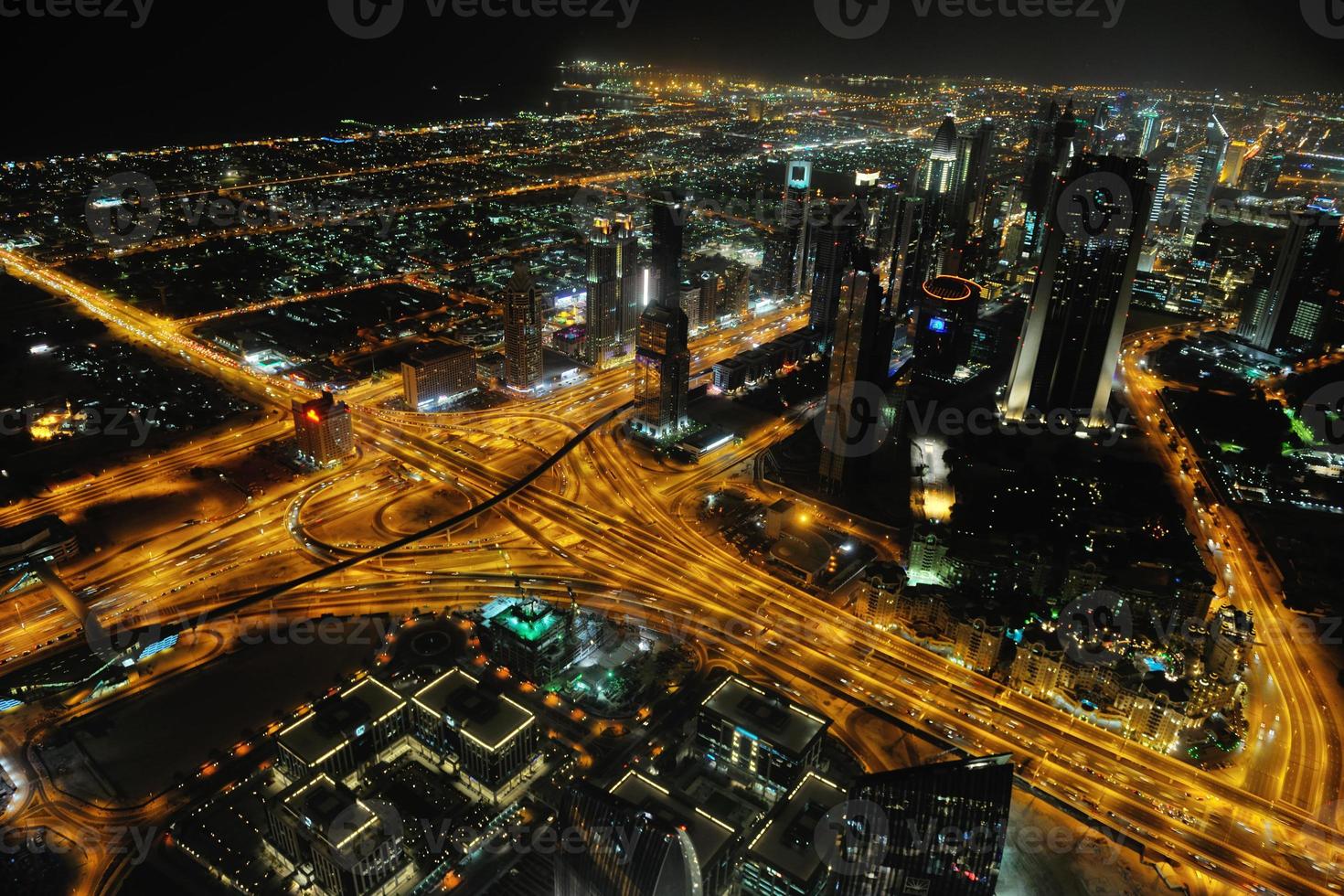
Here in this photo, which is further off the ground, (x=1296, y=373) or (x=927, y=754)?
(x=1296, y=373)

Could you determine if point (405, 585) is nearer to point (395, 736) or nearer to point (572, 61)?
point (395, 736)

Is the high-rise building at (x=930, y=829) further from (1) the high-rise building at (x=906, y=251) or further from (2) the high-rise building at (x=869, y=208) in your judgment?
(2) the high-rise building at (x=869, y=208)

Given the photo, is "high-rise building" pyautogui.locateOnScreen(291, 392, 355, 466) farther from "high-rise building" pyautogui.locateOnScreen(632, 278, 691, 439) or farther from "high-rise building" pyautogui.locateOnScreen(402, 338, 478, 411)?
"high-rise building" pyautogui.locateOnScreen(632, 278, 691, 439)

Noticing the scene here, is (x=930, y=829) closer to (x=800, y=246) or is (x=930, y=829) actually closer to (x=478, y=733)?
(x=478, y=733)

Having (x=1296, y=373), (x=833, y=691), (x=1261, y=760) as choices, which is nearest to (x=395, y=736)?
(x=833, y=691)

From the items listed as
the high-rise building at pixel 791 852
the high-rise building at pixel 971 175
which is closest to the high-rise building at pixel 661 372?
the high-rise building at pixel 791 852
